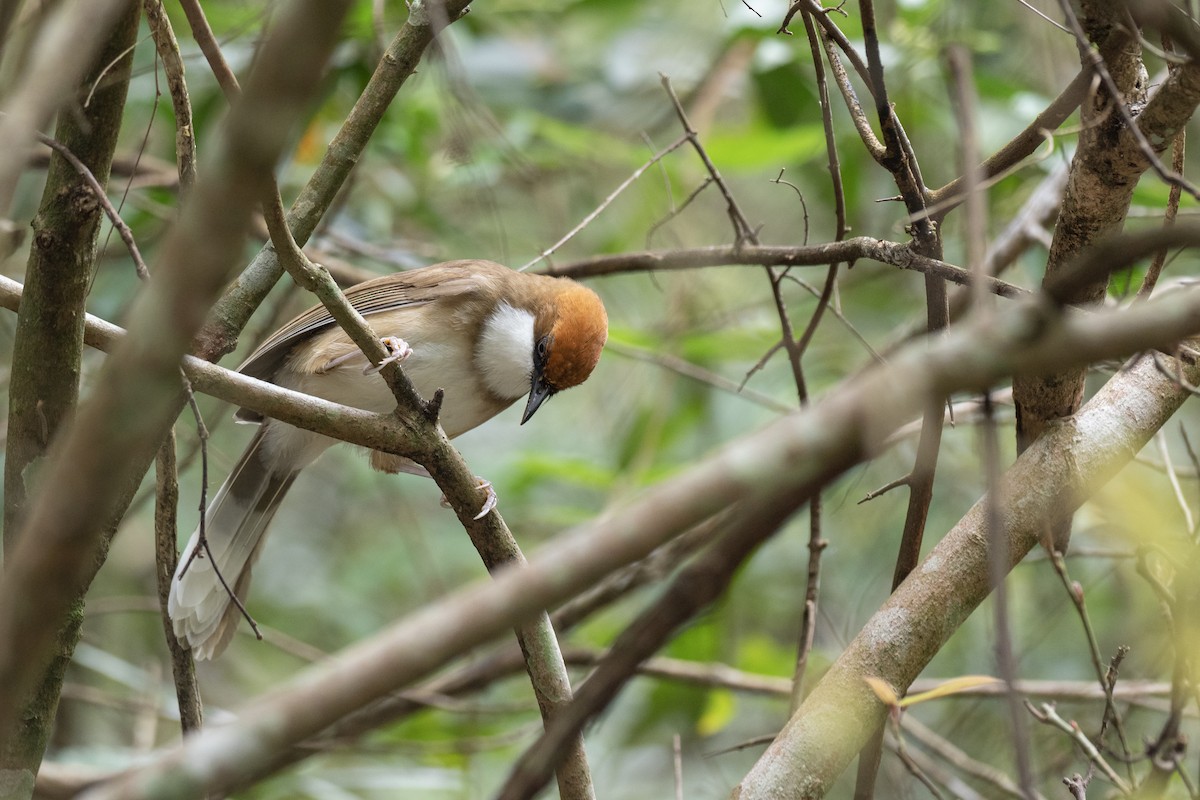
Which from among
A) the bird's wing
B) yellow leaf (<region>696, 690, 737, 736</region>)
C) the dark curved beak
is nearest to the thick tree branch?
the dark curved beak

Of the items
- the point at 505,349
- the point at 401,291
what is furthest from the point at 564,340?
the point at 401,291

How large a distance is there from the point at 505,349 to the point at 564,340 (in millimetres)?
235

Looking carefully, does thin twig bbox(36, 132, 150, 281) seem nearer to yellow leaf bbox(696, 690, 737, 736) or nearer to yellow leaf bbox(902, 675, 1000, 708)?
yellow leaf bbox(902, 675, 1000, 708)

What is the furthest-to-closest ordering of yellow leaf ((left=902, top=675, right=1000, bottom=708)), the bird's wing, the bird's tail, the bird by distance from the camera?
the bird's wing, the bird, the bird's tail, yellow leaf ((left=902, top=675, right=1000, bottom=708))

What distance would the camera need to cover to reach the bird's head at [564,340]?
427cm

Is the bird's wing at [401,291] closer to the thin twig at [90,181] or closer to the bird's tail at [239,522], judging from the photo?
the bird's tail at [239,522]

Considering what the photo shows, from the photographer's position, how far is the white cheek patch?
168 inches

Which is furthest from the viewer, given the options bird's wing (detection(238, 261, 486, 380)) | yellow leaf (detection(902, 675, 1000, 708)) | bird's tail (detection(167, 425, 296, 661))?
bird's wing (detection(238, 261, 486, 380))

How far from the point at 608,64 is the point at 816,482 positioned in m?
4.55

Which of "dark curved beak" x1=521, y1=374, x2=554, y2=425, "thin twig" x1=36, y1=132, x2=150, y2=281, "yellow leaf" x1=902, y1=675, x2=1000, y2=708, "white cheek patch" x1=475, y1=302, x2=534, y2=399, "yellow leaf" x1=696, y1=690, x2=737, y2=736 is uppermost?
"white cheek patch" x1=475, y1=302, x2=534, y2=399

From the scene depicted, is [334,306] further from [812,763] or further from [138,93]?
[138,93]

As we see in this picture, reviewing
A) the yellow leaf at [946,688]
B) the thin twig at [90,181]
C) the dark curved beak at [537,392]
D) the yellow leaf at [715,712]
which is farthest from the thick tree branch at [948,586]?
the yellow leaf at [715,712]

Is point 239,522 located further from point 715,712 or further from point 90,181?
point 715,712

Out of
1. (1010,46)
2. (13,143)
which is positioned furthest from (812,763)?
(1010,46)
